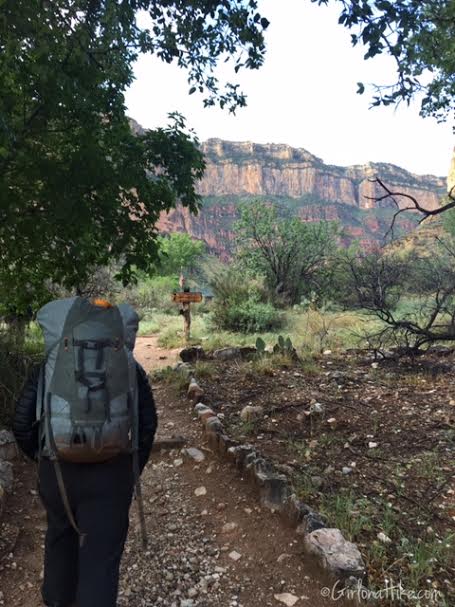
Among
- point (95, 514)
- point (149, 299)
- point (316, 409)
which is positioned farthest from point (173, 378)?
point (149, 299)

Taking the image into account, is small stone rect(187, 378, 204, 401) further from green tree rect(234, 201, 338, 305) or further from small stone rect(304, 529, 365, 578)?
green tree rect(234, 201, 338, 305)

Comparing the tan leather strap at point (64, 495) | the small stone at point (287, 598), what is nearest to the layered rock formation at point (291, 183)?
the small stone at point (287, 598)

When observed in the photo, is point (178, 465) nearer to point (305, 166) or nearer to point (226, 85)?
point (226, 85)

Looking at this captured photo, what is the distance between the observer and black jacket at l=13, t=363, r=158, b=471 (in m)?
1.97

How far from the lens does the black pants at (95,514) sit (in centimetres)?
184

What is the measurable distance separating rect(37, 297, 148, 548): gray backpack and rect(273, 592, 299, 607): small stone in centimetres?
121

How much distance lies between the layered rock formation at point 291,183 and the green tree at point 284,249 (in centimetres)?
7577

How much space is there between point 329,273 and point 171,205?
1390 centimetres

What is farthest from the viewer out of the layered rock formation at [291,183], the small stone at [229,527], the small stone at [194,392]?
the layered rock formation at [291,183]

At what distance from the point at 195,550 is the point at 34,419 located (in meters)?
1.48

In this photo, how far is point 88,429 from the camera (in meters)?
1.77

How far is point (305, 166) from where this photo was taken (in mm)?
118375

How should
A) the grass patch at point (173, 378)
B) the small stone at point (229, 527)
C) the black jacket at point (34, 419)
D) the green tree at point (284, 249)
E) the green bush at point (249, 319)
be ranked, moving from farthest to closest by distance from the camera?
the green tree at point (284, 249) < the green bush at point (249, 319) < the grass patch at point (173, 378) < the small stone at point (229, 527) < the black jacket at point (34, 419)

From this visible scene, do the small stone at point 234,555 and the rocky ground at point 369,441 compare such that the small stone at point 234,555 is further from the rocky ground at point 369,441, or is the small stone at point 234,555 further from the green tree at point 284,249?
the green tree at point 284,249
